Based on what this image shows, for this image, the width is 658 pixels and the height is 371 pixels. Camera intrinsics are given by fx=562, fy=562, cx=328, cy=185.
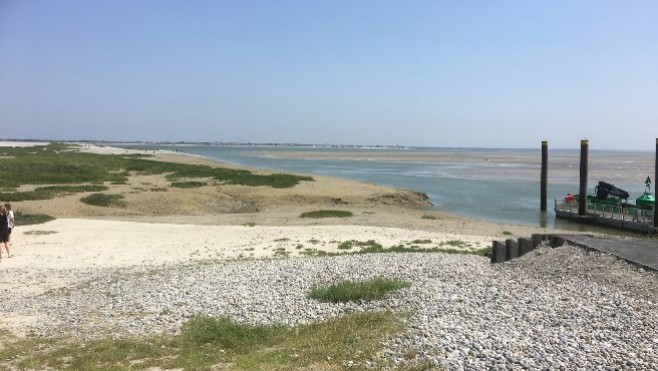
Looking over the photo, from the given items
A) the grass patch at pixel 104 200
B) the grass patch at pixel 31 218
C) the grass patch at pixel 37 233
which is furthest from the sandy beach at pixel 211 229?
the grass patch at pixel 104 200

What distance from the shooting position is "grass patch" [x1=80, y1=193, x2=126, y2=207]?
3525 cm

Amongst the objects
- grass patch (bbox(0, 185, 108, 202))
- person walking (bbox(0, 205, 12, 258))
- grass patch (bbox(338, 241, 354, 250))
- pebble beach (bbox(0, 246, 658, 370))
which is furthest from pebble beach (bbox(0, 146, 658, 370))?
grass patch (bbox(0, 185, 108, 202))

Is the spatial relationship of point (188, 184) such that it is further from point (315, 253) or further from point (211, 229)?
point (315, 253)

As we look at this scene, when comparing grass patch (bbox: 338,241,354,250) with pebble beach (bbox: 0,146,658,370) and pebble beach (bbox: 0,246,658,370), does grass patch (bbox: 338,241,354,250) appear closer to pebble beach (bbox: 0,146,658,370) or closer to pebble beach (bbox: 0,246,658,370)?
pebble beach (bbox: 0,146,658,370)

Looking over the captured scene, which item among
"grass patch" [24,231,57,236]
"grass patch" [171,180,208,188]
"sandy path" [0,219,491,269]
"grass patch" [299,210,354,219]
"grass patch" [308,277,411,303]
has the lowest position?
"grass patch" [299,210,354,219]

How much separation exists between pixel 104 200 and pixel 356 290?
91.5 feet

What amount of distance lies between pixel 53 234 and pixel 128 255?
6.29 metres

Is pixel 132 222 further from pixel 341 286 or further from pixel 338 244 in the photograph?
pixel 341 286

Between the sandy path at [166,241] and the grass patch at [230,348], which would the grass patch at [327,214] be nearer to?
the sandy path at [166,241]

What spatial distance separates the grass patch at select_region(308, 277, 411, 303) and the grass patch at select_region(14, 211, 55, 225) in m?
19.5

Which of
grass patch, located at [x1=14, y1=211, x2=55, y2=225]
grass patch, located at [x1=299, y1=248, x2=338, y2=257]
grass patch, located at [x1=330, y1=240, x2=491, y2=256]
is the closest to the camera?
grass patch, located at [x1=299, y1=248, x2=338, y2=257]

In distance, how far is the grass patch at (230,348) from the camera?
8703mm

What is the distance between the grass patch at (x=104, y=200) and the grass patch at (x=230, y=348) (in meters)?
26.1

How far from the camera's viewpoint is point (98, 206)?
114ft
